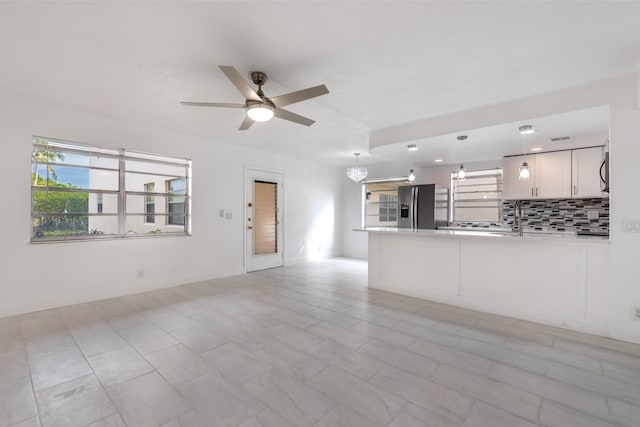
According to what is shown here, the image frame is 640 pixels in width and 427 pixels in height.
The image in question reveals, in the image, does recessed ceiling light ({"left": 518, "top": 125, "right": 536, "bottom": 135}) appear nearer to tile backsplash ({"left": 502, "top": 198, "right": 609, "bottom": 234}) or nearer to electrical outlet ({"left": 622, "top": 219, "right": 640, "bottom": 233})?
electrical outlet ({"left": 622, "top": 219, "right": 640, "bottom": 233})

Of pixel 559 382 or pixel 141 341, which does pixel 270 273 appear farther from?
pixel 559 382

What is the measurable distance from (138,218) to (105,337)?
7.89 ft

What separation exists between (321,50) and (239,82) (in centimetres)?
73

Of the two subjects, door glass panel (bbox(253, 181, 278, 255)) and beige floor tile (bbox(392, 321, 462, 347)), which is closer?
beige floor tile (bbox(392, 321, 462, 347))

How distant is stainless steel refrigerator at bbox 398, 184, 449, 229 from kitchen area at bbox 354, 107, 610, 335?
0.02 m

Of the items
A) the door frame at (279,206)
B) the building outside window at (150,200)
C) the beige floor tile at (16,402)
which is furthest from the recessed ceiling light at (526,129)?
the building outside window at (150,200)

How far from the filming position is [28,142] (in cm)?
351

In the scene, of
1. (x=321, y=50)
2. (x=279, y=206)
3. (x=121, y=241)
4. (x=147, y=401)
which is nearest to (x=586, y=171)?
(x=321, y=50)

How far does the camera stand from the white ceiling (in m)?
1.91

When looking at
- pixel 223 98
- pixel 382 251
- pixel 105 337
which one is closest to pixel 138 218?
pixel 105 337

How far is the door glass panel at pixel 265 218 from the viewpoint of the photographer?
20.0ft

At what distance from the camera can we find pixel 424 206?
19.6 ft

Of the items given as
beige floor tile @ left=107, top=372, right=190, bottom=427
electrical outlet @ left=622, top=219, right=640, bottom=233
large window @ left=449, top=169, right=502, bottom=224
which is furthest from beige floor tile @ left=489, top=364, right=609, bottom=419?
large window @ left=449, top=169, right=502, bottom=224

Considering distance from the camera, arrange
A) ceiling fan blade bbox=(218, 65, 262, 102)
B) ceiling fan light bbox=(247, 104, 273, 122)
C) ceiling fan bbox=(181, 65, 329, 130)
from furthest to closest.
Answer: ceiling fan light bbox=(247, 104, 273, 122) → ceiling fan bbox=(181, 65, 329, 130) → ceiling fan blade bbox=(218, 65, 262, 102)
